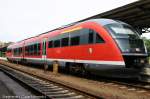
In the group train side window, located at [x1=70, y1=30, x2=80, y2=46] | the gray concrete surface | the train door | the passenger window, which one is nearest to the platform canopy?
train side window, located at [x1=70, y1=30, x2=80, y2=46]

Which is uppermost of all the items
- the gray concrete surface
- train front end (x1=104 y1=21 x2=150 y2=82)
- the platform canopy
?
the platform canopy

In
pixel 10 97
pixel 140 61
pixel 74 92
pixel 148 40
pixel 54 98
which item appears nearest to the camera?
pixel 54 98

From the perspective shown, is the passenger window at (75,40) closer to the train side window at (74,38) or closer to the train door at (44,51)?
the train side window at (74,38)

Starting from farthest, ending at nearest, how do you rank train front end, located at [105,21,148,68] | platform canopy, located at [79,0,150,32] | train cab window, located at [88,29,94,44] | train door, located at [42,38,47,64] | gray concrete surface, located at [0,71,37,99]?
train door, located at [42,38,47,64] → platform canopy, located at [79,0,150,32] → train cab window, located at [88,29,94,44] → train front end, located at [105,21,148,68] → gray concrete surface, located at [0,71,37,99]

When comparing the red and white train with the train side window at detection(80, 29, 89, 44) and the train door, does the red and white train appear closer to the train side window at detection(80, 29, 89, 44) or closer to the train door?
the train side window at detection(80, 29, 89, 44)

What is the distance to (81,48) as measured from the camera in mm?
16734

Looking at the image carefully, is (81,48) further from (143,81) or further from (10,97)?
(10,97)

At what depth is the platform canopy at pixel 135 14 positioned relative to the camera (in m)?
17.9

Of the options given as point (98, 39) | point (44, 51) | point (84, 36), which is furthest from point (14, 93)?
point (44, 51)

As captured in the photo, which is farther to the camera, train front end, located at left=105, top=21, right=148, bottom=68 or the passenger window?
the passenger window

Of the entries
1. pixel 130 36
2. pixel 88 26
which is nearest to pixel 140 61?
pixel 130 36

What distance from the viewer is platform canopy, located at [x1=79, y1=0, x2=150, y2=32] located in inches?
704

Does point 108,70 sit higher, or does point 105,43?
point 105,43

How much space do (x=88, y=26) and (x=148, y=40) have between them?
72228 millimetres
